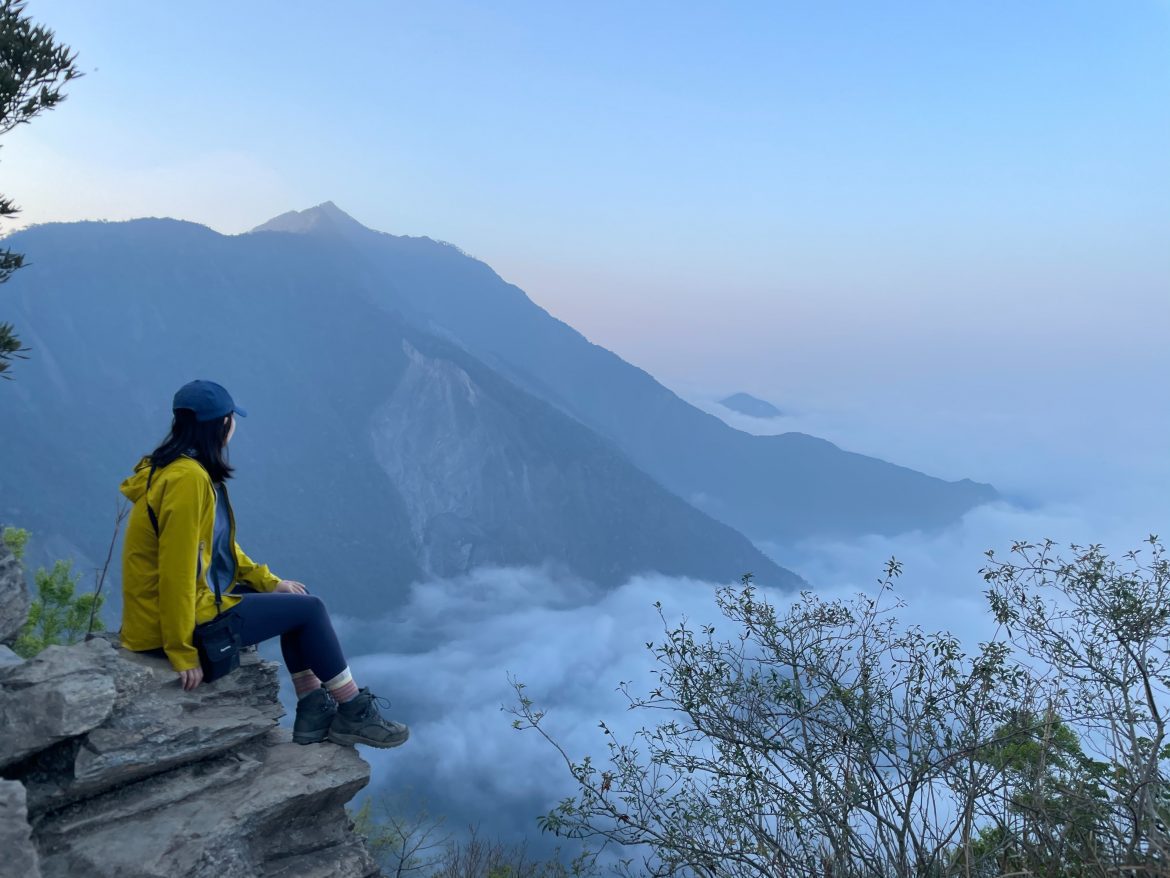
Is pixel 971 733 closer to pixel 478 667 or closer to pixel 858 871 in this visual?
pixel 858 871

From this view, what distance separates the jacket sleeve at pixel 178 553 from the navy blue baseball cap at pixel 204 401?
0.50 m

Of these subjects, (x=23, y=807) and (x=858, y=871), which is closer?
(x=23, y=807)

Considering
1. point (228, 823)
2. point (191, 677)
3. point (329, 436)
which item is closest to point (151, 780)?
point (228, 823)

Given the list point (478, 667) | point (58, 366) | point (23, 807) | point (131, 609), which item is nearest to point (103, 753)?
point (23, 807)

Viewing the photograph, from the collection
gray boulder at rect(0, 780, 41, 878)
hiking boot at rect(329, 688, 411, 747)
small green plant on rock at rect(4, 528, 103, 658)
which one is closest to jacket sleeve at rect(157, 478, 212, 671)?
gray boulder at rect(0, 780, 41, 878)

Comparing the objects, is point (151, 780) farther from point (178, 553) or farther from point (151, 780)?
point (178, 553)

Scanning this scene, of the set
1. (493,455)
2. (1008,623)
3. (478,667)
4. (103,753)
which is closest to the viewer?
(103,753)

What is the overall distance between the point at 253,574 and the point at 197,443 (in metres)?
1.17

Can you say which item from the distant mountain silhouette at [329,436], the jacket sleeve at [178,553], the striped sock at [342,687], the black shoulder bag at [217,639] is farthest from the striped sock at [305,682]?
the distant mountain silhouette at [329,436]

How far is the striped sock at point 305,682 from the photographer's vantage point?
572 centimetres

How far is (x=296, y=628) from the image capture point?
549cm

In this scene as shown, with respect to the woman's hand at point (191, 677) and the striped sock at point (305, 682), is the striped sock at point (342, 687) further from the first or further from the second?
the woman's hand at point (191, 677)

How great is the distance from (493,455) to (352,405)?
35025 mm

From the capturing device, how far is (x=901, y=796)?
6434mm
